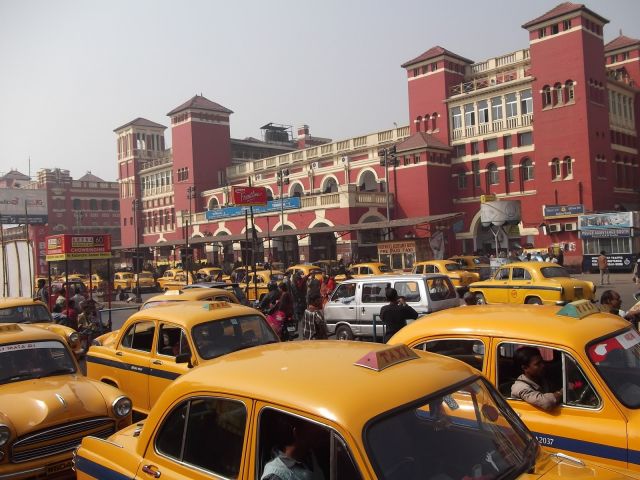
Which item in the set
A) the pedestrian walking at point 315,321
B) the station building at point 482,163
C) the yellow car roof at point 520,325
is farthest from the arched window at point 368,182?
the yellow car roof at point 520,325

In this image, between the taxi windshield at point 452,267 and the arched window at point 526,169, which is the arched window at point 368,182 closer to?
the arched window at point 526,169

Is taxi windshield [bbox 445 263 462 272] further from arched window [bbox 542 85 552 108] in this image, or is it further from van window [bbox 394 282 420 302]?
arched window [bbox 542 85 552 108]

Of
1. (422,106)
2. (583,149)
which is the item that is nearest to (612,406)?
(583,149)

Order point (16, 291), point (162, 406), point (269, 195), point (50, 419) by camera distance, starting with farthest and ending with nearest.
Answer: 1. point (269, 195)
2. point (16, 291)
3. point (50, 419)
4. point (162, 406)

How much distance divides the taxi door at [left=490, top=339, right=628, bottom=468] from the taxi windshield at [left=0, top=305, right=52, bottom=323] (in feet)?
33.7

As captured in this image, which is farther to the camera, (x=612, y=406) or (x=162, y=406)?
(x=612, y=406)

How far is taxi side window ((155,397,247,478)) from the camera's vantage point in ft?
10.0

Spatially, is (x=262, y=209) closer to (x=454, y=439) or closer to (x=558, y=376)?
(x=558, y=376)

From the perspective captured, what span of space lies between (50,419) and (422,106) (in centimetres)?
4370

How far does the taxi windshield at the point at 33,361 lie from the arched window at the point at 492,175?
3928 cm

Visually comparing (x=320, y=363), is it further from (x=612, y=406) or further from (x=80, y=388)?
(x=80, y=388)

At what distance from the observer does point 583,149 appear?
36.5 meters

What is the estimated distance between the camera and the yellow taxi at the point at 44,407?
17.0 feet

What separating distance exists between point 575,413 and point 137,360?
17.4 ft
